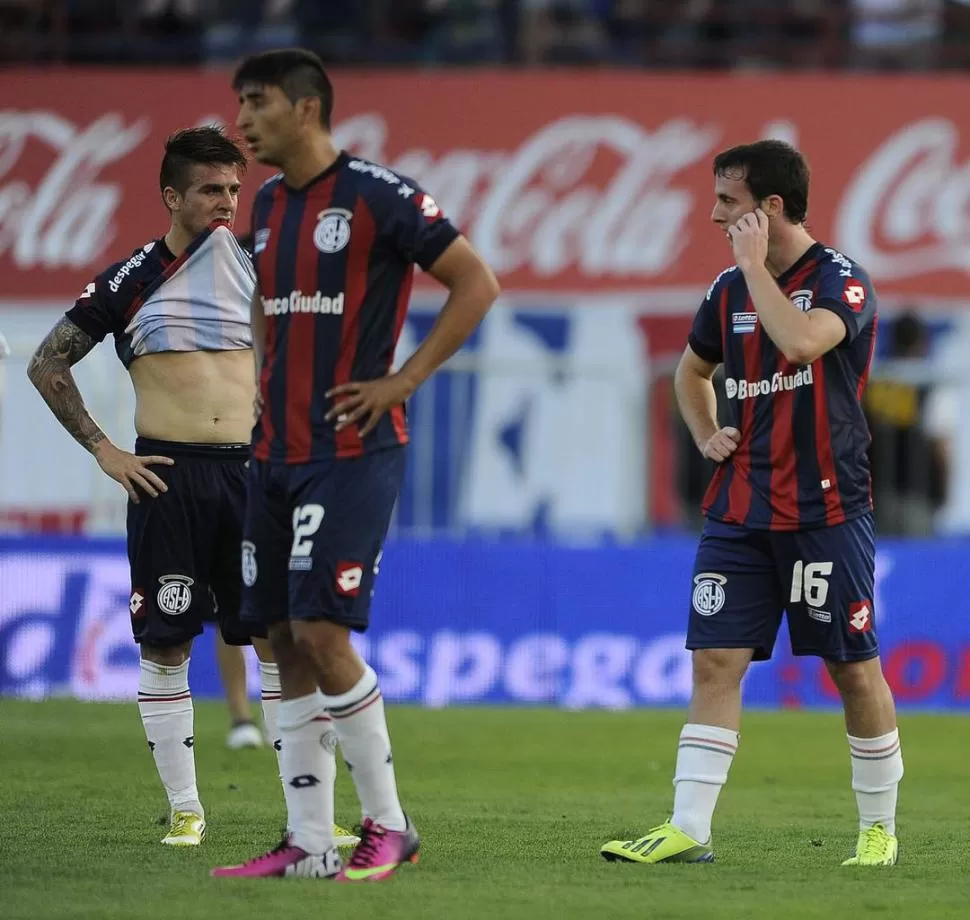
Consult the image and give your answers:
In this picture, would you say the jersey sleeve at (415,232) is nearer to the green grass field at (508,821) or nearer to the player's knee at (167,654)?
the green grass field at (508,821)

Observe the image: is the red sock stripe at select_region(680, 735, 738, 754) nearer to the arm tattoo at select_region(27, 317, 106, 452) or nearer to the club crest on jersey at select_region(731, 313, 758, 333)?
the club crest on jersey at select_region(731, 313, 758, 333)

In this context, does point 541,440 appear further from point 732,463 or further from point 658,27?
point 732,463

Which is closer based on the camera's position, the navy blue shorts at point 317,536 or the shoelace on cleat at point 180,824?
the navy blue shorts at point 317,536

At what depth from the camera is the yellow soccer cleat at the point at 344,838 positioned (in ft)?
22.7

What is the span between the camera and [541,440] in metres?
15.5

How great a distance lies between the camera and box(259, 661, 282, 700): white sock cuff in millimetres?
7176

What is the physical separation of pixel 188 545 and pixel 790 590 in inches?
85.7

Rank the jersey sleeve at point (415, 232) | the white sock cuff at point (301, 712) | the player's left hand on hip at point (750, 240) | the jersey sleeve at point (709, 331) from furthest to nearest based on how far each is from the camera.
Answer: the jersey sleeve at point (709, 331), the player's left hand on hip at point (750, 240), the white sock cuff at point (301, 712), the jersey sleeve at point (415, 232)

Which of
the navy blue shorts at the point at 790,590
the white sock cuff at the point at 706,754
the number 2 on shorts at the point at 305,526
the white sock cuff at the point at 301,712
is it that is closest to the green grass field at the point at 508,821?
the white sock cuff at the point at 706,754

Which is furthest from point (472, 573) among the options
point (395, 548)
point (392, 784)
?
point (392, 784)

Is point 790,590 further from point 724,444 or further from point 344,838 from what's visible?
point 344,838

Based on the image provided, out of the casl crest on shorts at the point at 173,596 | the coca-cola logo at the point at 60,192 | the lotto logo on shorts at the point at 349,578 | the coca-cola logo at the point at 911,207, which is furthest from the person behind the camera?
the coca-cola logo at the point at 60,192

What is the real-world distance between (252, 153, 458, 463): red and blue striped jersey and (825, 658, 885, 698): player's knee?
5.55 ft

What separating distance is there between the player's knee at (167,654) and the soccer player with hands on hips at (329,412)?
4.35 ft
